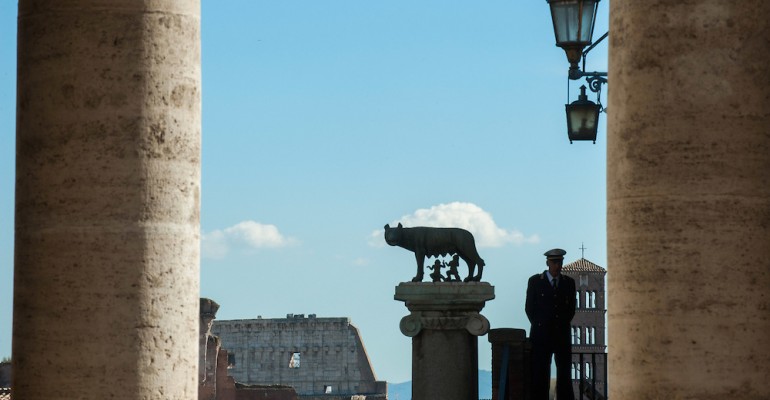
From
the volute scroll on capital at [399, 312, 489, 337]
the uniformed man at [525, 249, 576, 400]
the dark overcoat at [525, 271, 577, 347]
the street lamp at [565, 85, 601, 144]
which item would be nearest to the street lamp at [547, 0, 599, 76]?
the street lamp at [565, 85, 601, 144]

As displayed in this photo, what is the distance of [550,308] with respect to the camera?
1359cm

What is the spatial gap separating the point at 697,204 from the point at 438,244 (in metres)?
10.7

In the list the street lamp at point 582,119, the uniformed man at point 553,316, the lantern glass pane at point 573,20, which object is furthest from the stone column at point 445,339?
the lantern glass pane at point 573,20

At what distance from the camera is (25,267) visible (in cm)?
828

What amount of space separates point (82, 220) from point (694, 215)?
2777 mm

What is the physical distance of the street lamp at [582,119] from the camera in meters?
15.4

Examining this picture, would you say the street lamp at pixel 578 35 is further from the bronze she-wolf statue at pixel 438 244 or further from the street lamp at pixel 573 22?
the bronze she-wolf statue at pixel 438 244

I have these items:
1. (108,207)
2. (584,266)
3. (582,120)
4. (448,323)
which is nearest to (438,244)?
(448,323)

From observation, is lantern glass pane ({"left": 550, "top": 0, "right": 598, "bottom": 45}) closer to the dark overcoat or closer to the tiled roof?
the dark overcoat

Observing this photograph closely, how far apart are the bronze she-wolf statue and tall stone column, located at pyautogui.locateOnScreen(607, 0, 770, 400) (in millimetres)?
9587

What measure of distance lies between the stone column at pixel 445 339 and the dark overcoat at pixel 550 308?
294 centimetres

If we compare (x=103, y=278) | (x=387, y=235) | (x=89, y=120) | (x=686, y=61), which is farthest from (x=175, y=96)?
(x=387, y=235)

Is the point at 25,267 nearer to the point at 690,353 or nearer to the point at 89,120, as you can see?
the point at 89,120

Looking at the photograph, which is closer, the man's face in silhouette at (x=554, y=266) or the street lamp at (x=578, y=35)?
the man's face in silhouette at (x=554, y=266)
